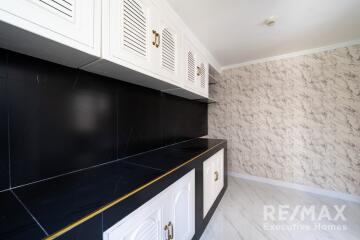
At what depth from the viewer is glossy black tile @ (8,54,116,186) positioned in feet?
2.38

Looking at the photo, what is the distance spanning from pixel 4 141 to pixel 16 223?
0.46 meters

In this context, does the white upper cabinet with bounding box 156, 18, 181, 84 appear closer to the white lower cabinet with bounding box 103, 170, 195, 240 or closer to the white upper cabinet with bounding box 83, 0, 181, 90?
the white upper cabinet with bounding box 83, 0, 181, 90

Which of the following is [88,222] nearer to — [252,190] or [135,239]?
[135,239]

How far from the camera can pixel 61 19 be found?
61cm

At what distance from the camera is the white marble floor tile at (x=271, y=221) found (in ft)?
4.73

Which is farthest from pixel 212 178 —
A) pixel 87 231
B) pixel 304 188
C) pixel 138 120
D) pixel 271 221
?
pixel 304 188

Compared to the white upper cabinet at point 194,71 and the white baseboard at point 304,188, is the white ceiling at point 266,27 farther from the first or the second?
the white baseboard at point 304,188

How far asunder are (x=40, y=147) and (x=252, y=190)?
8.81 ft

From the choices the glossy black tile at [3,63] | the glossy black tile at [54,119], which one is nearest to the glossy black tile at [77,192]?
the glossy black tile at [54,119]

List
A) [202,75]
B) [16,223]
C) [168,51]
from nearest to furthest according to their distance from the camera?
[16,223] → [168,51] → [202,75]

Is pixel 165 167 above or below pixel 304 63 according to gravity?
below

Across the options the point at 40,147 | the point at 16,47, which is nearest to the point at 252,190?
the point at 40,147

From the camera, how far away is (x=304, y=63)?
2.28m

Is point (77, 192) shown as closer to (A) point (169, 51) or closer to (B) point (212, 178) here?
(A) point (169, 51)
